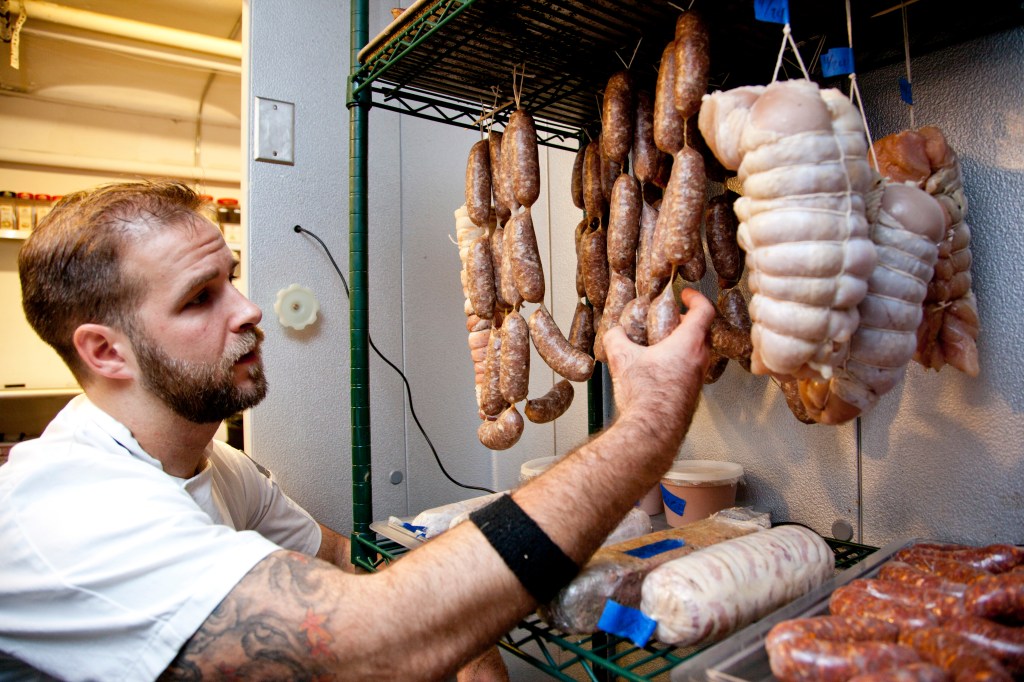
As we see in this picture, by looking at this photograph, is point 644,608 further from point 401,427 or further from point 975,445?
point 401,427

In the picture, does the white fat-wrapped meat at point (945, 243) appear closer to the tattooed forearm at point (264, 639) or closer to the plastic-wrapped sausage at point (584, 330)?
the plastic-wrapped sausage at point (584, 330)

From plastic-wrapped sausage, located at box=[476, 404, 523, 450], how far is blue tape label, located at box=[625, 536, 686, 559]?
0.47 m

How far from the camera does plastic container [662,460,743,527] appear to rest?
167 cm

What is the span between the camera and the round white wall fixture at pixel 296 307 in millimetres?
2264

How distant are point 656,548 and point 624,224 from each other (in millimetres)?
710

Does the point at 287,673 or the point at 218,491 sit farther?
the point at 218,491

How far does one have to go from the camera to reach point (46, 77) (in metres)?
4.21

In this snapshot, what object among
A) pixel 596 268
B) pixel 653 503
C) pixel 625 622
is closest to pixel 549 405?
pixel 596 268

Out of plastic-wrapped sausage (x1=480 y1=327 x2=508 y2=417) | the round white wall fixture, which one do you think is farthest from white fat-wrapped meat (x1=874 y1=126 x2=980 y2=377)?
the round white wall fixture

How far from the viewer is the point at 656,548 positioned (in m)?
1.28

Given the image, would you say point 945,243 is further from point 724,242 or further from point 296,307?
point 296,307

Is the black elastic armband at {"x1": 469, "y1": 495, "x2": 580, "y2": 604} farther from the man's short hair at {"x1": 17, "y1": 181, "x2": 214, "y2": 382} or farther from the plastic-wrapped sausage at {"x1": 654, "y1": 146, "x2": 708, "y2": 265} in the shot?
the man's short hair at {"x1": 17, "y1": 181, "x2": 214, "y2": 382}

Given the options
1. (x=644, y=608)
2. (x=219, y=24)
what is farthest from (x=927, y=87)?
(x=219, y=24)

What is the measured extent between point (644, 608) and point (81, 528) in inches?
36.9
